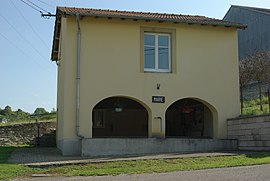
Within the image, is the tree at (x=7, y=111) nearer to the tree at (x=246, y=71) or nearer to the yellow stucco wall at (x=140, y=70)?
the tree at (x=246, y=71)

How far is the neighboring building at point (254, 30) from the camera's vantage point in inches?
1395

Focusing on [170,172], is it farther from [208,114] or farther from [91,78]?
[208,114]

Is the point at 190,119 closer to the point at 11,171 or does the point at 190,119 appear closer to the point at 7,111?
the point at 11,171

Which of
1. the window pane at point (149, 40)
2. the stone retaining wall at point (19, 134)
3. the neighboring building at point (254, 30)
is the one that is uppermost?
the neighboring building at point (254, 30)

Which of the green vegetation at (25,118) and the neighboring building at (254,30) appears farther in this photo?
the neighboring building at (254,30)

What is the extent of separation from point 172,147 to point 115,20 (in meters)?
5.65

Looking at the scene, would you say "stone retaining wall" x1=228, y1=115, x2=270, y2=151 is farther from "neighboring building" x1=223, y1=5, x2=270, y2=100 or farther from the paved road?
"neighboring building" x1=223, y1=5, x2=270, y2=100

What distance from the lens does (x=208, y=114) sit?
62.2 ft

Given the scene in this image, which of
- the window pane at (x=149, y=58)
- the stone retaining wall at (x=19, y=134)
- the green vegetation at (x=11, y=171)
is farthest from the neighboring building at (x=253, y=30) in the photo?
the green vegetation at (x=11, y=171)

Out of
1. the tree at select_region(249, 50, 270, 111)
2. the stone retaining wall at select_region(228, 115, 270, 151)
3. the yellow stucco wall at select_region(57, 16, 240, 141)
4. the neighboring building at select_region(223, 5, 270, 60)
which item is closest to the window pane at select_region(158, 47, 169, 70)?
the yellow stucco wall at select_region(57, 16, 240, 141)

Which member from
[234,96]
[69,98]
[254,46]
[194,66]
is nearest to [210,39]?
[194,66]

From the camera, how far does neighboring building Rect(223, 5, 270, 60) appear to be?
35.4 m

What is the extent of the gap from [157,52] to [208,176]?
854 cm

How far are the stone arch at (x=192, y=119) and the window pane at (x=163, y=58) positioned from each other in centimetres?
192
